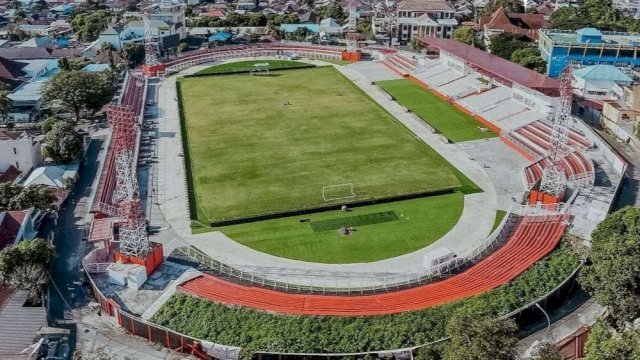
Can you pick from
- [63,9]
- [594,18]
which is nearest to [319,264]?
[594,18]

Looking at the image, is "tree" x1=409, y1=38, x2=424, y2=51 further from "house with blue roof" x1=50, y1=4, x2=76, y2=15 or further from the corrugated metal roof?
"house with blue roof" x1=50, y1=4, x2=76, y2=15

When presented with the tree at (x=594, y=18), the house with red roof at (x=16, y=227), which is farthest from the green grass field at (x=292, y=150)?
the tree at (x=594, y=18)

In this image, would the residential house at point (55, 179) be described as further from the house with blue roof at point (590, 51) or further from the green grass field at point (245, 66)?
the house with blue roof at point (590, 51)

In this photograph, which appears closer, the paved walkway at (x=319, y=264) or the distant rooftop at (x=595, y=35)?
the paved walkway at (x=319, y=264)

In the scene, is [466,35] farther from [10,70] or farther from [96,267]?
[96,267]

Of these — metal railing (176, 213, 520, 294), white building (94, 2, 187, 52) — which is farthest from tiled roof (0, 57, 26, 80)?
metal railing (176, 213, 520, 294)

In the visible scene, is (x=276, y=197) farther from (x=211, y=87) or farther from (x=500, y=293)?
(x=211, y=87)

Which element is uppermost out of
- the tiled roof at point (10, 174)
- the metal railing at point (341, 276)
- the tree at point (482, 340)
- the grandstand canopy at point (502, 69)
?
the tree at point (482, 340)

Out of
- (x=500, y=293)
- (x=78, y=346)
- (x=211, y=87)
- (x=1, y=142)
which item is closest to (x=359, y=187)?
(x=500, y=293)
